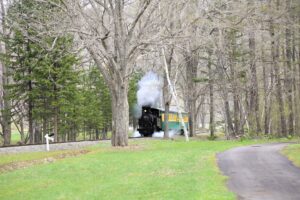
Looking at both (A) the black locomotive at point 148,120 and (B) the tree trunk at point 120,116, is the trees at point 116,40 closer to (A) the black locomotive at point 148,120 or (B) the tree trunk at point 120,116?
(B) the tree trunk at point 120,116

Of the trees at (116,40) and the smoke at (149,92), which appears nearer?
the trees at (116,40)

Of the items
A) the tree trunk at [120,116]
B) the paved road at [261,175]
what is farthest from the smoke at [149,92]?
the paved road at [261,175]

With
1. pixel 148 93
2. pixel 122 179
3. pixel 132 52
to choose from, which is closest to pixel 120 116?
pixel 132 52

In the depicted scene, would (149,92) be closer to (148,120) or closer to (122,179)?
(148,120)

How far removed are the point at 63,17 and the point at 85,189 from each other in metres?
14.6

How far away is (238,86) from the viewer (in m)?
35.2

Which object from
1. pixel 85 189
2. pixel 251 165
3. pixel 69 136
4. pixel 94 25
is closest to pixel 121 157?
pixel 251 165

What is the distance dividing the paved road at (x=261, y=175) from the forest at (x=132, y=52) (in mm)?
6985

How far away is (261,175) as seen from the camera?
1387 cm

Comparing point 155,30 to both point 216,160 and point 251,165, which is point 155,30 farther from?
point 251,165

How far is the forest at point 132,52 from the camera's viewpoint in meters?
24.5

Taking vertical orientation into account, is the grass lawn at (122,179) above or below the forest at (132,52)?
below

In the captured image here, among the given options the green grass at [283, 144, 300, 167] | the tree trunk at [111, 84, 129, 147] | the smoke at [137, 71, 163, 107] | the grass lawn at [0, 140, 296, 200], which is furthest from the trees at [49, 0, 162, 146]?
the smoke at [137, 71, 163, 107]

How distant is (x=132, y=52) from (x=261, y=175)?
43.0ft
